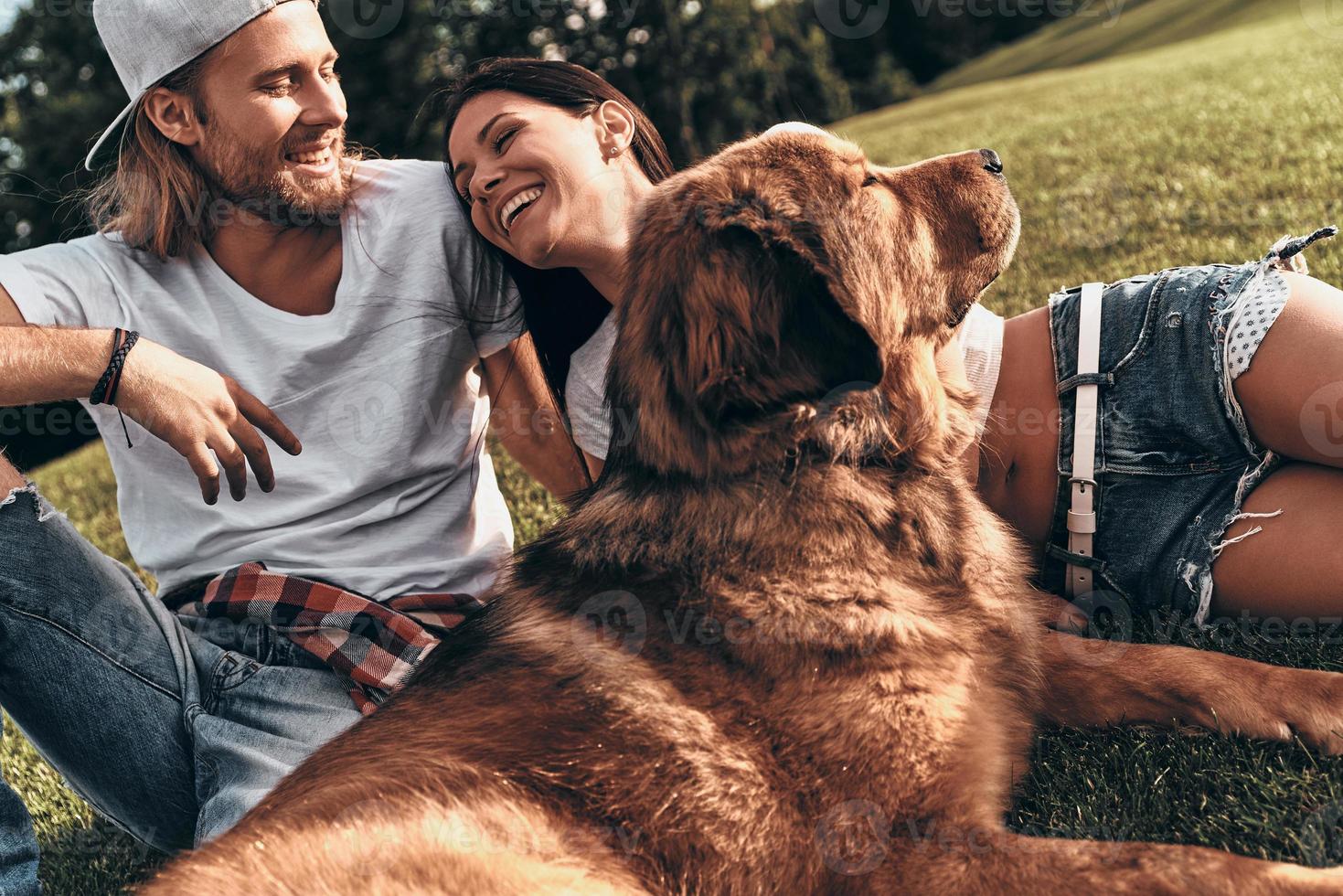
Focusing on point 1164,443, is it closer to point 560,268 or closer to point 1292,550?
point 1292,550

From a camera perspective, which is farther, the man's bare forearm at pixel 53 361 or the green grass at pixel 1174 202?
the man's bare forearm at pixel 53 361

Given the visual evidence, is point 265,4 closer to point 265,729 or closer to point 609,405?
point 609,405

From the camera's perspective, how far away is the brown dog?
7.24ft

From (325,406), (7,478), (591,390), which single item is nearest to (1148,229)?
(591,390)

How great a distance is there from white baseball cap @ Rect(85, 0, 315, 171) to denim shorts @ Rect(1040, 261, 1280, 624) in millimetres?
2928

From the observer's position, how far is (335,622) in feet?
10.6

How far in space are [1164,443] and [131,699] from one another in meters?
3.10

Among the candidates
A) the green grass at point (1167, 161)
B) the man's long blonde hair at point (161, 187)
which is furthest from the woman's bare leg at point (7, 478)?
the green grass at point (1167, 161)

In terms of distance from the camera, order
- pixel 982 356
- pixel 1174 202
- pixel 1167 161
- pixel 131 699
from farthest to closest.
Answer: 1. pixel 1167 161
2. pixel 1174 202
3. pixel 982 356
4. pixel 131 699

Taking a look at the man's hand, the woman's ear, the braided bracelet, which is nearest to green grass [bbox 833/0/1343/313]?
the woman's ear

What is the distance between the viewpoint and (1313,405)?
2.77m

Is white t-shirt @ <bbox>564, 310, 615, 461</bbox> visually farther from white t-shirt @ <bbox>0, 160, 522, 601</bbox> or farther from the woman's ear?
the woman's ear

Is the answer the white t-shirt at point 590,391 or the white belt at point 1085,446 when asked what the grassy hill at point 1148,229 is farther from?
the white t-shirt at point 590,391

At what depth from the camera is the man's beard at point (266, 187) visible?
3.61 m
